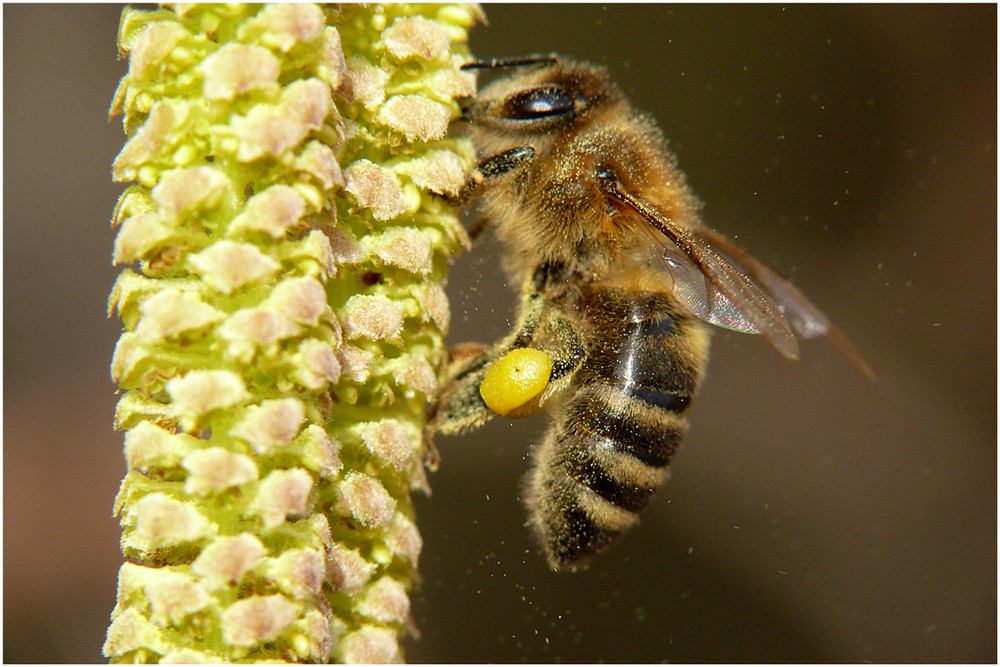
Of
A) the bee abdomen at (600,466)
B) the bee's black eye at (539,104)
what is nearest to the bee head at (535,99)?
the bee's black eye at (539,104)

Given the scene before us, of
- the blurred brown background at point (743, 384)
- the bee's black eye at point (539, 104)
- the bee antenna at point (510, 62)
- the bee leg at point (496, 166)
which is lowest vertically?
the blurred brown background at point (743, 384)

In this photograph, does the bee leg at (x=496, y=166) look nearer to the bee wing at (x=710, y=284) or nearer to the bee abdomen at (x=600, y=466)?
the bee wing at (x=710, y=284)

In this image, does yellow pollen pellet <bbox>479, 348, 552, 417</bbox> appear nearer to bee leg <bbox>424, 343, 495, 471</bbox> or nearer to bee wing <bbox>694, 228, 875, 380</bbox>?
bee leg <bbox>424, 343, 495, 471</bbox>

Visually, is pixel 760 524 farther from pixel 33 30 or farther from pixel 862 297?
pixel 33 30

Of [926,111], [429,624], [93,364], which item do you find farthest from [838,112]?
[93,364]

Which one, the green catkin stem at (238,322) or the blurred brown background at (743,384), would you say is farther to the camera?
the blurred brown background at (743,384)

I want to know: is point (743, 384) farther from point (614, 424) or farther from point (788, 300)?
point (614, 424)
